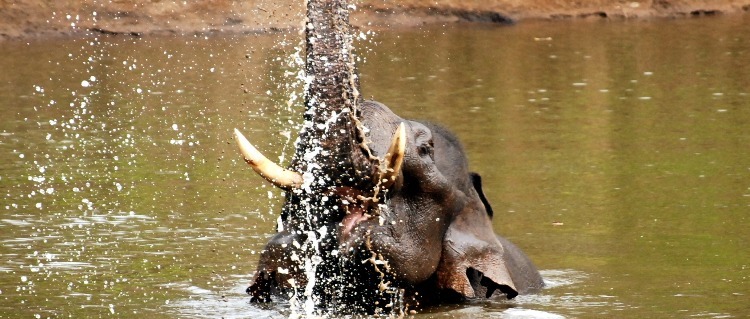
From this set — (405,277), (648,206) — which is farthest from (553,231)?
(405,277)

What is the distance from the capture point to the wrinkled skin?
6.60 meters

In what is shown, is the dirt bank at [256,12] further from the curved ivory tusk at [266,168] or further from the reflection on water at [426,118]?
the curved ivory tusk at [266,168]

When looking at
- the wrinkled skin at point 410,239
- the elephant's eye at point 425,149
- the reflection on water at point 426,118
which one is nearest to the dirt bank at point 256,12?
the reflection on water at point 426,118

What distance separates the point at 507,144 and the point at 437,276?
5838mm

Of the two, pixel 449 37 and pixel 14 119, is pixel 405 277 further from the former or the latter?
pixel 449 37

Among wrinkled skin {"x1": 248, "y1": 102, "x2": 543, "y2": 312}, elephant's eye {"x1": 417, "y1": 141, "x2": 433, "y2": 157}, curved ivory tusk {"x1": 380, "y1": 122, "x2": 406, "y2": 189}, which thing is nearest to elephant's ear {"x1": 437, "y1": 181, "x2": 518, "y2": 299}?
wrinkled skin {"x1": 248, "y1": 102, "x2": 543, "y2": 312}

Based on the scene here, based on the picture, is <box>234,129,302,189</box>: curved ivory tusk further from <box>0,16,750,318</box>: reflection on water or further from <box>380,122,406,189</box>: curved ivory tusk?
<box>0,16,750,318</box>: reflection on water

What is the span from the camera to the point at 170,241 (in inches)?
352

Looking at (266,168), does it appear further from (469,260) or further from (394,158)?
(469,260)

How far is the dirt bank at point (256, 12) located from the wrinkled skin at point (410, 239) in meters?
13.9

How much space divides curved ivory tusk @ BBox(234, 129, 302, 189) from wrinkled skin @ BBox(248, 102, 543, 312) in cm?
24

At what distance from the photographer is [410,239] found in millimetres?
6781

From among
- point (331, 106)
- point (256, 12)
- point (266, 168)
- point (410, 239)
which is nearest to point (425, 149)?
point (410, 239)

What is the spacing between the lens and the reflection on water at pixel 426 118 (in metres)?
7.78
